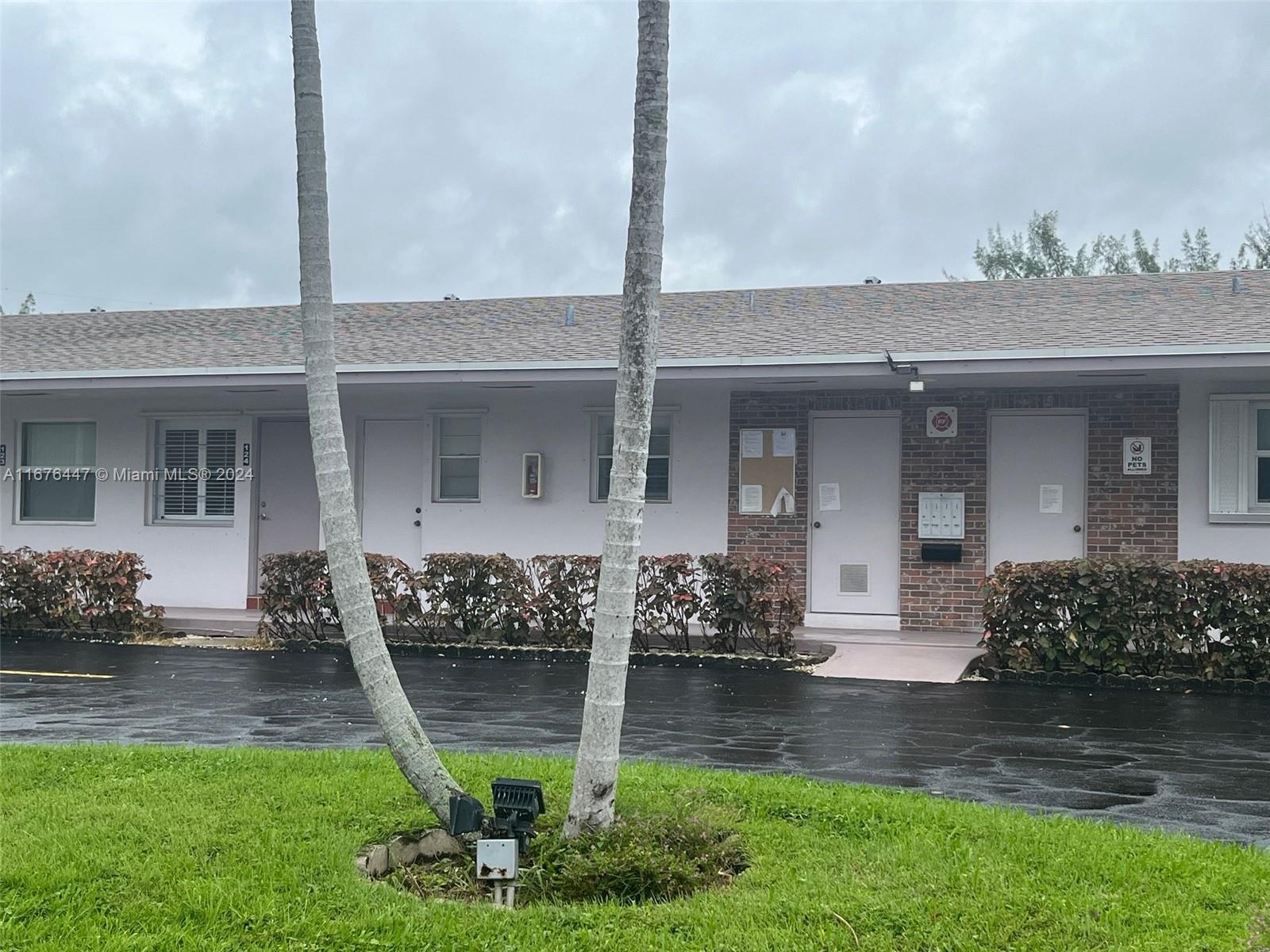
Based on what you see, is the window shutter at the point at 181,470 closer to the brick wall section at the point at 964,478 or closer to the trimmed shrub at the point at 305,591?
the trimmed shrub at the point at 305,591

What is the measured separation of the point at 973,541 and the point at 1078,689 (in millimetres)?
3024

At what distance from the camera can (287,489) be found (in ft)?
51.1

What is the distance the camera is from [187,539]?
50.3ft

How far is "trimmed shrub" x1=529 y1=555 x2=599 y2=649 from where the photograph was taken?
12203 millimetres

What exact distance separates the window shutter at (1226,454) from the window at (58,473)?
12527mm

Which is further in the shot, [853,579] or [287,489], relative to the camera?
[287,489]

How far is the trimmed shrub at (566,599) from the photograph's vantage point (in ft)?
40.0

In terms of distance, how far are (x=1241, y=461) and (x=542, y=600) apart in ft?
22.2

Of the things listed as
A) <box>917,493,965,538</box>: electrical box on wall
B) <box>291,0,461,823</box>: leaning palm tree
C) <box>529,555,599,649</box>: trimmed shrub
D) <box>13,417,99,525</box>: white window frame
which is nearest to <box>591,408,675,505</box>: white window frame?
<box>529,555,599,649</box>: trimmed shrub

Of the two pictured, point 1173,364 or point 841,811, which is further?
point 1173,364

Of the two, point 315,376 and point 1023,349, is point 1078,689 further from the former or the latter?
point 315,376

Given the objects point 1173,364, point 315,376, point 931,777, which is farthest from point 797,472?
point 315,376

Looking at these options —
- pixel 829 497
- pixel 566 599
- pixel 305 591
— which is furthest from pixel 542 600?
pixel 829 497

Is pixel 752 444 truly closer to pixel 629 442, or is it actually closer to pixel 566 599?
pixel 566 599
